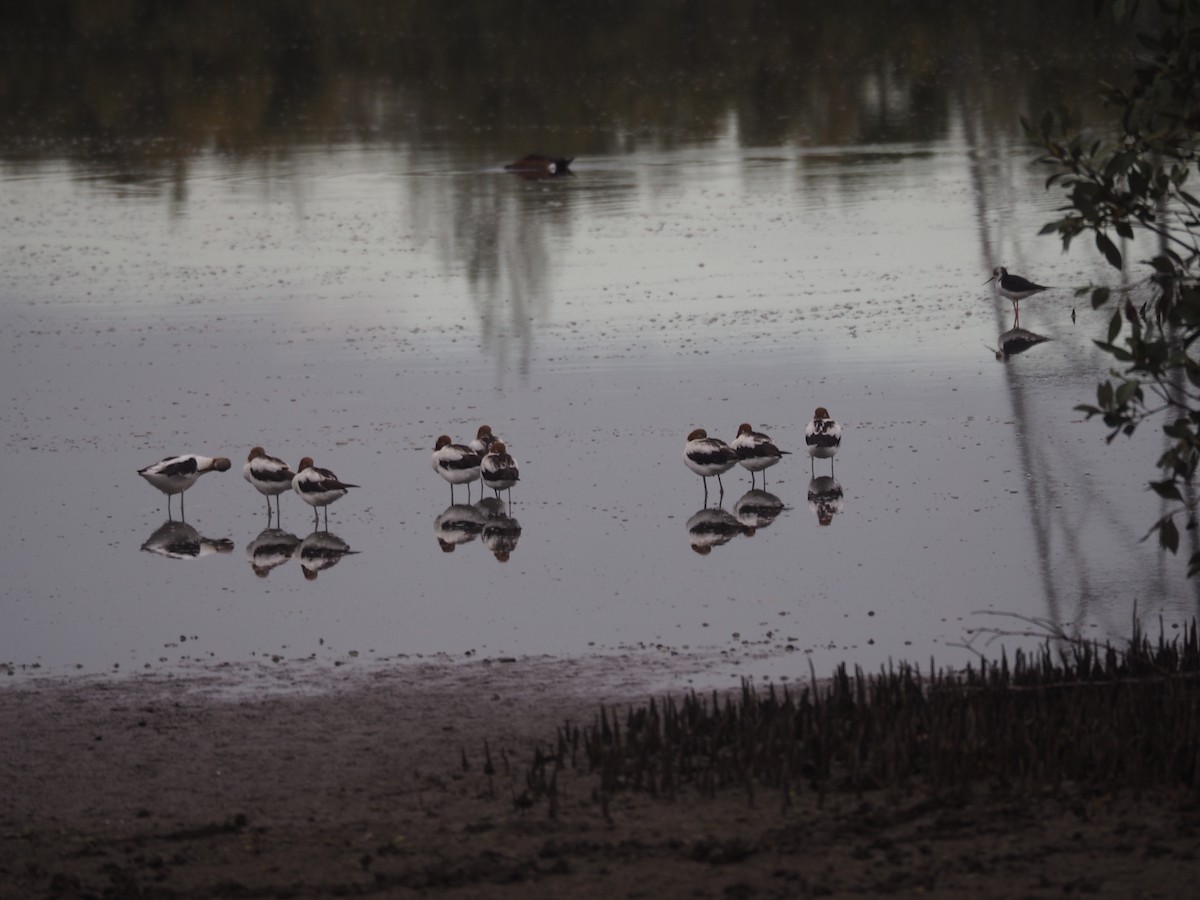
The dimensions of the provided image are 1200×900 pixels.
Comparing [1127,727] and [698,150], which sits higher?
[698,150]

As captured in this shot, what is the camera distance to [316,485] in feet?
49.9

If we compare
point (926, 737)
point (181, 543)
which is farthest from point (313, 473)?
point (926, 737)

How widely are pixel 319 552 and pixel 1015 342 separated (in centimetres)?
914

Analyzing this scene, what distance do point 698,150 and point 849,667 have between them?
2878 cm

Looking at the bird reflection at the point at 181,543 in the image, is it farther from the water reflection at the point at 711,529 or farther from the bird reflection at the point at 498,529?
the water reflection at the point at 711,529

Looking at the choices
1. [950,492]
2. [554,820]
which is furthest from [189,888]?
[950,492]

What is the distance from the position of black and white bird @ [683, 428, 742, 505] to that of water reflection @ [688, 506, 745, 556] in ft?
1.06

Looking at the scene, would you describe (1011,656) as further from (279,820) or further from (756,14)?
(756,14)

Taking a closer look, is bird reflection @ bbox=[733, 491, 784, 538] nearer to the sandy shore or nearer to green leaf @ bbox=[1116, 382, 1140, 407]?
the sandy shore

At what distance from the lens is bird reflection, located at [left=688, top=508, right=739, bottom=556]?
14.3 m

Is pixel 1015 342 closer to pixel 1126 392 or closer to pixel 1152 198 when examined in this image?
pixel 1152 198

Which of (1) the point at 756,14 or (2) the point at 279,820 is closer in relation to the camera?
(2) the point at 279,820

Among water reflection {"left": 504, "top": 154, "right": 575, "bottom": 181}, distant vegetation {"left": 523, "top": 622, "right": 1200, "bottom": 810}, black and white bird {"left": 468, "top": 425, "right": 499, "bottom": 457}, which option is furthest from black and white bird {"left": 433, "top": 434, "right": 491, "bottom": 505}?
water reflection {"left": 504, "top": 154, "right": 575, "bottom": 181}

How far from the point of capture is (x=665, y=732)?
944 centimetres
